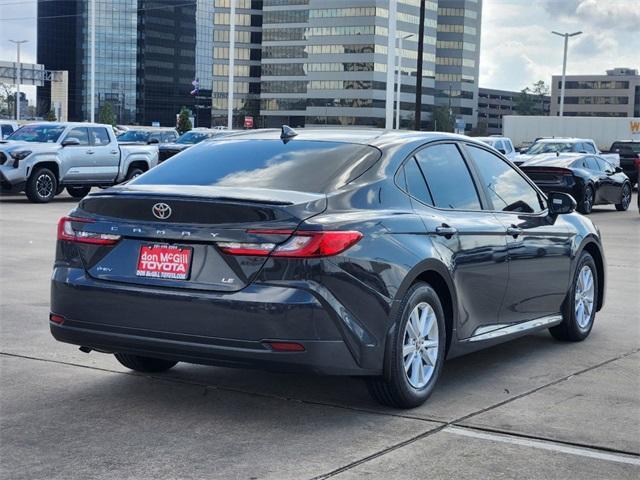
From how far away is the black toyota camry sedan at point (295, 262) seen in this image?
5188mm

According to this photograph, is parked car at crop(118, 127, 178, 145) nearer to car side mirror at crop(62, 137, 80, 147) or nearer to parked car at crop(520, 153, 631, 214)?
car side mirror at crop(62, 137, 80, 147)

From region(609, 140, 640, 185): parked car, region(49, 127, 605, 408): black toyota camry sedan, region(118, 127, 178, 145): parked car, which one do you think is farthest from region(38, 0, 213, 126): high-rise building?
region(49, 127, 605, 408): black toyota camry sedan

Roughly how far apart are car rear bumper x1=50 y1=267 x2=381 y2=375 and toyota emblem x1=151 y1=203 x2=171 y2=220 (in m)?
0.38

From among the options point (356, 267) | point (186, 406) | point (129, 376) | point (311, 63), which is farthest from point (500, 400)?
point (311, 63)

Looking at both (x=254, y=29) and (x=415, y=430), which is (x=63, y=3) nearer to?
(x=254, y=29)

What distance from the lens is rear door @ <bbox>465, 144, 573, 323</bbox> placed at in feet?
22.8

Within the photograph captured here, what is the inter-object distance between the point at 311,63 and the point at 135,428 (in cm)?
17290

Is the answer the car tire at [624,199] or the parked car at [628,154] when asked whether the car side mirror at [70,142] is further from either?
the parked car at [628,154]

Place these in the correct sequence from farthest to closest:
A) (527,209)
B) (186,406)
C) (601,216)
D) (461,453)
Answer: (601,216)
(527,209)
(186,406)
(461,453)

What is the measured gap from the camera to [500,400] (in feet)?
19.9

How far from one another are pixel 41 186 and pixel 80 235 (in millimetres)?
18130

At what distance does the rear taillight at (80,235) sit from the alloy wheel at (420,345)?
1646 mm

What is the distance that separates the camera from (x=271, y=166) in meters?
6.02

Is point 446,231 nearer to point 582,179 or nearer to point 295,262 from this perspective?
point 295,262
